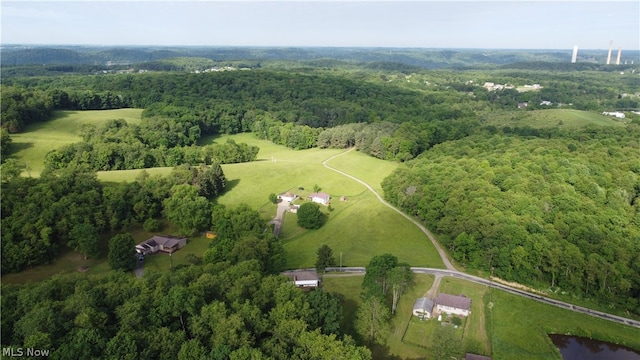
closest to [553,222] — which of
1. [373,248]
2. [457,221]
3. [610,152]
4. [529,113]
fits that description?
[457,221]

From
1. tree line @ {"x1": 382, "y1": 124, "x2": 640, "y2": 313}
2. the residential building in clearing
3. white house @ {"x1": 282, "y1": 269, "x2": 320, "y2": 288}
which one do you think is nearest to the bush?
the residential building in clearing

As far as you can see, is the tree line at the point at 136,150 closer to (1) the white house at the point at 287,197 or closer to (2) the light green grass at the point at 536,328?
(1) the white house at the point at 287,197

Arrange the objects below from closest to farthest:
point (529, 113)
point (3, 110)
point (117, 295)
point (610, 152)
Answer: point (117, 295) → point (610, 152) → point (3, 110) → point (529, 113)

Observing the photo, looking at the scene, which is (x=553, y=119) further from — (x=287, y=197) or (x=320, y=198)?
(x=287, y=197)

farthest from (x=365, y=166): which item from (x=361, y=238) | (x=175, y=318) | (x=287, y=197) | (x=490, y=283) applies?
(x=175, y=318)

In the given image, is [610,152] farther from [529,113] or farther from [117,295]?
[117,295]

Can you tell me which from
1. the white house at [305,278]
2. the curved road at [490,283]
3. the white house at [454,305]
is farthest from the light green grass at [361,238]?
the white house at [454,305]

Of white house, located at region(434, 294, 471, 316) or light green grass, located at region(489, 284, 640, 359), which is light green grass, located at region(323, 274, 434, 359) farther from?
light green grass, located at region(489, 284, 640, 359)
